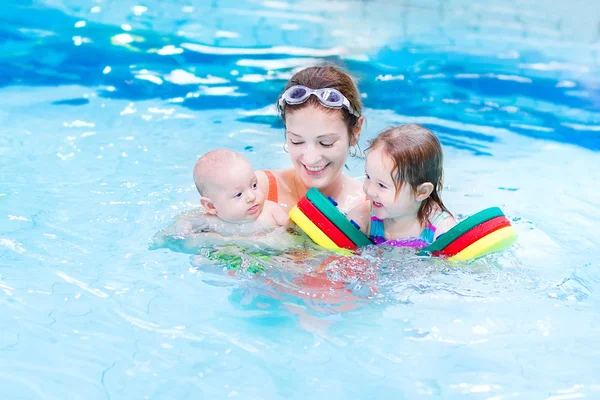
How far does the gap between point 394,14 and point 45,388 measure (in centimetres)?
826

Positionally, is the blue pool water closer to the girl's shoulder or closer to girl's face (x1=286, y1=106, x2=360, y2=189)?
the girl's shoulder

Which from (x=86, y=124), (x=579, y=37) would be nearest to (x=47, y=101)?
(x=86, y=124)

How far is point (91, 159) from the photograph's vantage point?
624 centimetres

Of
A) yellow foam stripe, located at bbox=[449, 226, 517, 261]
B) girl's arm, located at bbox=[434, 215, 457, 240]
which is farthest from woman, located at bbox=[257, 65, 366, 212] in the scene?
yellow foam stripe, located at bbox=[449, 226, 517, 261]

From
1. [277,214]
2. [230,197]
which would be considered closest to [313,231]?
[277,214]

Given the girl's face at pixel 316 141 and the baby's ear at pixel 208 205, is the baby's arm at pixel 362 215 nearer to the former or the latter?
the girl's face at pixel 316 141

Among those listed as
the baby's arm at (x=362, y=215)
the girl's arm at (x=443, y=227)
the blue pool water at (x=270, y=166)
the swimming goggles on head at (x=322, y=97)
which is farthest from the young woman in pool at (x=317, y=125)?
the girl's arm at (x=443, y=227)

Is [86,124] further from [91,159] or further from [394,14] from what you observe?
[394,14]

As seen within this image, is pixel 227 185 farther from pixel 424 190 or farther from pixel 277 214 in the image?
pixel 424 190

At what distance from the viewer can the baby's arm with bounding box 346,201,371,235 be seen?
4456mm

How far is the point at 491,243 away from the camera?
4.01m

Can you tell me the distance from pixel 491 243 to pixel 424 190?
46cm

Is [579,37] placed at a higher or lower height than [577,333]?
higher

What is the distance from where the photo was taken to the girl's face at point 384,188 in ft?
13.0
